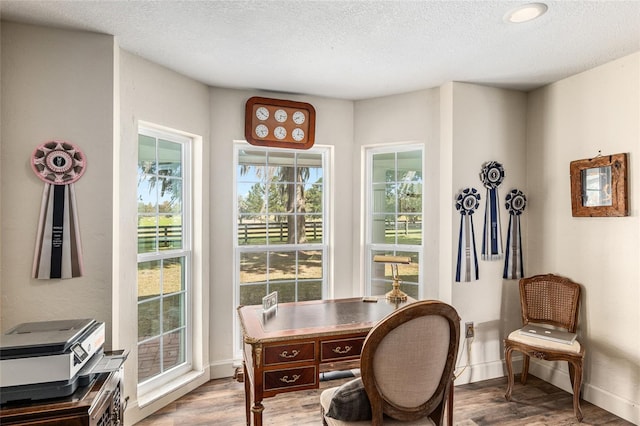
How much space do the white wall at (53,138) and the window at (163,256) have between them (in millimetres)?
466

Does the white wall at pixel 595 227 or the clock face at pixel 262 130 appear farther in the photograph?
the clock face at pixel 262 130

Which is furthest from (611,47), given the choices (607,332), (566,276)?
(607,332)

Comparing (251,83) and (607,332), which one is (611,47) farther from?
(251,83)

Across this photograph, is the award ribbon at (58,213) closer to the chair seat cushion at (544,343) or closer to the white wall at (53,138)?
the white wall at (53,138)

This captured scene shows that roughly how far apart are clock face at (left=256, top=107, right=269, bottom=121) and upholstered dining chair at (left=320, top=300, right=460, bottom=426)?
2318 millimetres

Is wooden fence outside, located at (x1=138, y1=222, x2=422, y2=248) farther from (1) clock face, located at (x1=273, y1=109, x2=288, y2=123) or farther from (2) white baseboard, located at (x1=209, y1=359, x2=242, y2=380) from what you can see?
(2) white baseboard, located at (x1=209, y1=359, x2=242, y2=380)

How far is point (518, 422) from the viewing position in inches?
97.9

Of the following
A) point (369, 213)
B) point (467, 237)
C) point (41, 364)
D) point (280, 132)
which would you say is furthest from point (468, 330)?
point (41, 364)

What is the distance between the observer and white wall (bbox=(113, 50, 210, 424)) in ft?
7.77

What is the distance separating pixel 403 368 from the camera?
4.92 ft

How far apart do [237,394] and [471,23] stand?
3.13 m

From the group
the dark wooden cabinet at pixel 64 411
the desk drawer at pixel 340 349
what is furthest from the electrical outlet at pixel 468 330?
the dark wooden cabinet at pixel 64 411

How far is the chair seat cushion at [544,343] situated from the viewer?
8.30ft

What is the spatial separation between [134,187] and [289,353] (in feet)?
5.21
